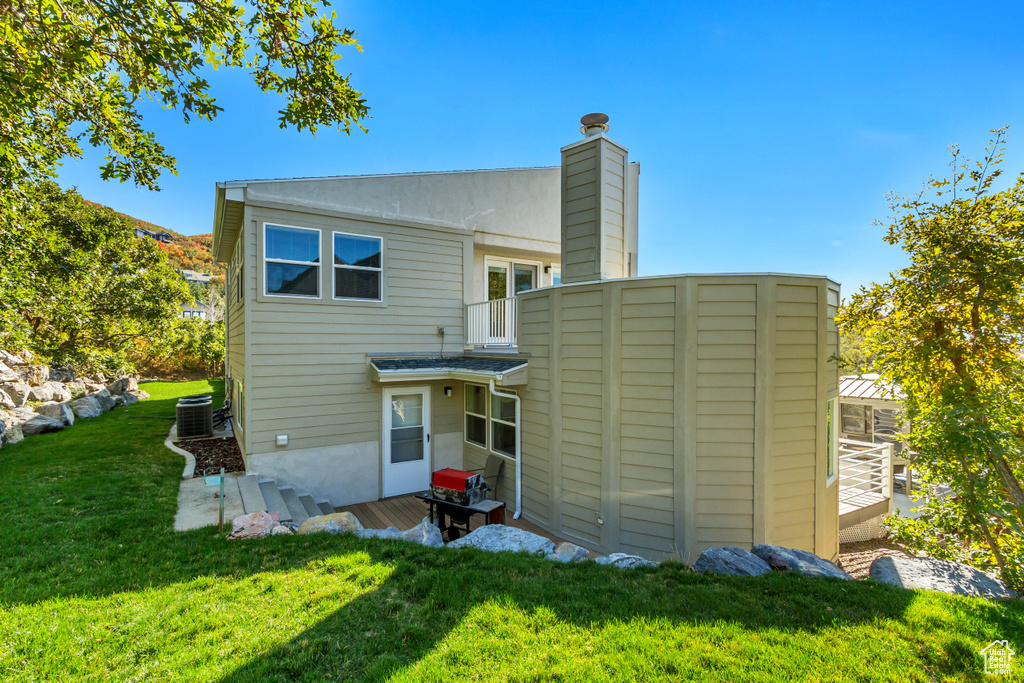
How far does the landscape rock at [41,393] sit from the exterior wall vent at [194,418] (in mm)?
5835

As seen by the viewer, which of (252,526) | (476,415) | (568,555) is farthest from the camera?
(476,415)

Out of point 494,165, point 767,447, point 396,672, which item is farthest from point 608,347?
point 494,165

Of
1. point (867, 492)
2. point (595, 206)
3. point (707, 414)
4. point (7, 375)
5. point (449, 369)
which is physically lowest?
point (867, 492)

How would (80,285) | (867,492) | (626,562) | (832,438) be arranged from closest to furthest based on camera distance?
(626,562) < (832,438) < (867,492) < (80,285)

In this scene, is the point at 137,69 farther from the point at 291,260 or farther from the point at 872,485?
the point at 872,485

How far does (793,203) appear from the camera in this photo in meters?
10.5

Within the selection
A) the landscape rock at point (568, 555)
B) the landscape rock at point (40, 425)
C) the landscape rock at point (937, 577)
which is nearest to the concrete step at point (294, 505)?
the landscape rock at point (568, 555)

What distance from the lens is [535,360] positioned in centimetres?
699

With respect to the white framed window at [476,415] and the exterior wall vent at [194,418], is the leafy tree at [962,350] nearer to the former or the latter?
the white framed window at [476,415]

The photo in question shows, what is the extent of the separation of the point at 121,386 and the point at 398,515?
15.9m

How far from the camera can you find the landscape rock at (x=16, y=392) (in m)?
11.0

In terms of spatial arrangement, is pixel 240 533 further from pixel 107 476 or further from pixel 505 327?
pixel 505 327

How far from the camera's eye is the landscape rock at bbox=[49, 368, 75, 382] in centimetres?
1584

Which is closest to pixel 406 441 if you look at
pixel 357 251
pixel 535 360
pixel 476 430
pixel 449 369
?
pixel 476 430
